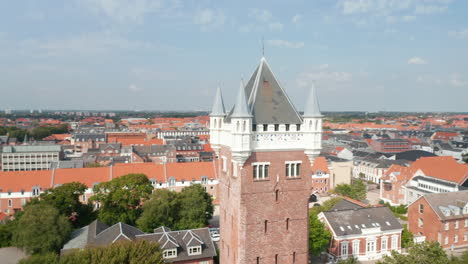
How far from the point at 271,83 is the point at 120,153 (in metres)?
116

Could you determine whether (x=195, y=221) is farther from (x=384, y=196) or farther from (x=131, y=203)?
(x=384, y=196)

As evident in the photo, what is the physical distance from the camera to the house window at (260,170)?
948 inches

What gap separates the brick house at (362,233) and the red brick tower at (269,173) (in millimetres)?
29248

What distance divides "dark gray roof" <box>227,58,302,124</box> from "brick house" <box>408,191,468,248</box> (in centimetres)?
4774

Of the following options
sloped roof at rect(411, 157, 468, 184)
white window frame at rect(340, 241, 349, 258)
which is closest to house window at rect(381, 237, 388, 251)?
white window frame at rect(340, 241, 349, 258)

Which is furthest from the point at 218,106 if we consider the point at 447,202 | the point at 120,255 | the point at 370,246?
the point at 447,202

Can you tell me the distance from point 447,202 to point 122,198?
184ft

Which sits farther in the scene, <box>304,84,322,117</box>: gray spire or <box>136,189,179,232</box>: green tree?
<box>136,189,179,232</box>: green tree

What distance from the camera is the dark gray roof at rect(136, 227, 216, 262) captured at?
44094 mm

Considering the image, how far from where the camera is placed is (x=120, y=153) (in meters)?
132

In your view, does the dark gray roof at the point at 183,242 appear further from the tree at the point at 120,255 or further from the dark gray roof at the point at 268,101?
the dark gray roof at the point at 268,101

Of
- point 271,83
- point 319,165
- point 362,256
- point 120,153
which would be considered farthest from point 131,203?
point 120,153

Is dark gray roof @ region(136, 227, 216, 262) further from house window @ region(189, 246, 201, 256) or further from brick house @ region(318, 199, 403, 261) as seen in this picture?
brick house @ region(318, 199, 403, 261)

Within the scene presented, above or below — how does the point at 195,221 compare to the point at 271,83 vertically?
below
